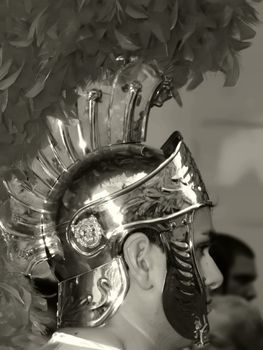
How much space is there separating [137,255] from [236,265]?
44.3 inches

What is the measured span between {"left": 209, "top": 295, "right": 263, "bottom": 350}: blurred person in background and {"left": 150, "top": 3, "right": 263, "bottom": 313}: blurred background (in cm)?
20

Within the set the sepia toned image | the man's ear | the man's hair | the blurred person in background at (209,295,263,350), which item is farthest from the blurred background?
the man's ear

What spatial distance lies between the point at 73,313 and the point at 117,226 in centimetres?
15

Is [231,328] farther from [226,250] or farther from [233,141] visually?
[233,141]

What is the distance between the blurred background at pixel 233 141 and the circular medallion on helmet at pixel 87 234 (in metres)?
→ 1.15

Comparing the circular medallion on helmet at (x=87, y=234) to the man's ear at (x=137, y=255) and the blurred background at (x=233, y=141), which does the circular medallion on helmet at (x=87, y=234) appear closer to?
the man's ear at (x=137, y=255)

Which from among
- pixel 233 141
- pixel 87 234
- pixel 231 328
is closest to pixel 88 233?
pixel 87 234

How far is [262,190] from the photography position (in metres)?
2.23

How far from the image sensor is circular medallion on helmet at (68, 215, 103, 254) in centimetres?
108

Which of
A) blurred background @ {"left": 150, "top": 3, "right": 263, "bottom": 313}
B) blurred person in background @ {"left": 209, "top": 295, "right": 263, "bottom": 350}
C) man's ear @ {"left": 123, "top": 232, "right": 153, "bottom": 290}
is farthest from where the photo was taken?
blurred background @ {"left": 150, "top": 3, "right": 263, "bottom": 313}

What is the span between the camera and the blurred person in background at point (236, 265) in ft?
6.81

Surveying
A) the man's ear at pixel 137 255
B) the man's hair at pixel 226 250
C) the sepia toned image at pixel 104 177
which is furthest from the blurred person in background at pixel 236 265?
the man's ear at pixel 137 255

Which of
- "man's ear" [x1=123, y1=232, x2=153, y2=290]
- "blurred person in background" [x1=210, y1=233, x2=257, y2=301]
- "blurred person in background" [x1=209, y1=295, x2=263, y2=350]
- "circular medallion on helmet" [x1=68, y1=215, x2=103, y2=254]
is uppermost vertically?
"circular medallion on helmet" [x1=68, y1=215, x2=103, y2=254]

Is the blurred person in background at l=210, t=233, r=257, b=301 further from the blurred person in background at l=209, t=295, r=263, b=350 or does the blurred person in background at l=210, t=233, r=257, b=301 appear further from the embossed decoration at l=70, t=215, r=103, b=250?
the embossed decoration at l=70, t=215, r=103, b=250
